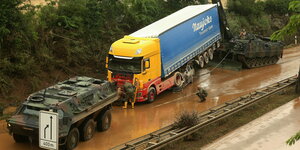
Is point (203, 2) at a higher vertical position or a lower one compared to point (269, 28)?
higher

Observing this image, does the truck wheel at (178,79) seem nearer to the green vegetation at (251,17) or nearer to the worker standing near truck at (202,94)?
the worker standing near truck at (202,94)

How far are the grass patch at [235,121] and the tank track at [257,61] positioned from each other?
178 inches

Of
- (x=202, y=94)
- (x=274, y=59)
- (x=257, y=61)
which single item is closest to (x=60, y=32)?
(x=202, y=94)

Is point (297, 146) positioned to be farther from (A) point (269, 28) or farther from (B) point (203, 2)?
(A) point (269, 28)

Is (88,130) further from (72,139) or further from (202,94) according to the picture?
(202,94)

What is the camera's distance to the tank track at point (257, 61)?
2784 cm

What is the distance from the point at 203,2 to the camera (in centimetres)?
3412

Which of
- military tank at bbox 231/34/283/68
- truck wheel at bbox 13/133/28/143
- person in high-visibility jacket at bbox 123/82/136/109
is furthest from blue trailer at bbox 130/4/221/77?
truck wheel at bbox 13/133/28/143

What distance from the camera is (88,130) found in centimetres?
1612

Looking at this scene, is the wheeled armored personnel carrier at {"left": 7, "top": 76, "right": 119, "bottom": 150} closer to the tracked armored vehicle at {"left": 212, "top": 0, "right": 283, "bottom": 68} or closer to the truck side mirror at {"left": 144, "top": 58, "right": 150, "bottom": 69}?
the truck side mirror at {"left": 144, "top": 58, "right": 150, "bottom": 69}

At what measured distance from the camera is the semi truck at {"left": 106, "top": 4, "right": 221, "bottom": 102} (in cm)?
2042

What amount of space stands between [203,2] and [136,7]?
6979 millimetres

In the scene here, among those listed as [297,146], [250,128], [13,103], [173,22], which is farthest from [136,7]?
[297,146]

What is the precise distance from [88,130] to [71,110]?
4.65 feet
